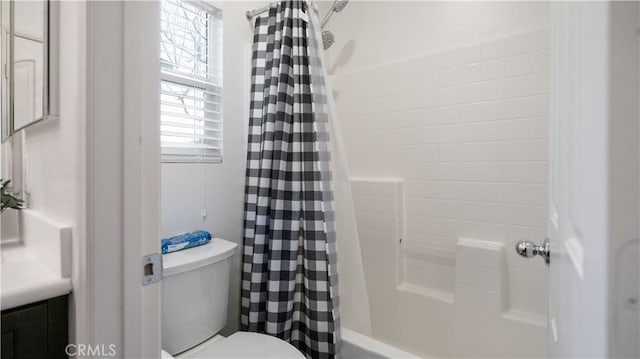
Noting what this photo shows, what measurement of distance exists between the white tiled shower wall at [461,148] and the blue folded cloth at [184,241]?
37.8 inches

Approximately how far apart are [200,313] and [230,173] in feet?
2.18

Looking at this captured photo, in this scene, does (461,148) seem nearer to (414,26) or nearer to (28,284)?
(414,26)

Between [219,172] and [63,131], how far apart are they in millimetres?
840

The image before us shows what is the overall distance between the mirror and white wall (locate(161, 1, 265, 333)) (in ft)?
1.78

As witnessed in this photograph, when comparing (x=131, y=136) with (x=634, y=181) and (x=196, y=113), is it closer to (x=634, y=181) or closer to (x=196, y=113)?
(x=634, y=181)

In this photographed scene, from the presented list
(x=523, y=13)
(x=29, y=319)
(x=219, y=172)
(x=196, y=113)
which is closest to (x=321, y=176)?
(x=219, y=172)

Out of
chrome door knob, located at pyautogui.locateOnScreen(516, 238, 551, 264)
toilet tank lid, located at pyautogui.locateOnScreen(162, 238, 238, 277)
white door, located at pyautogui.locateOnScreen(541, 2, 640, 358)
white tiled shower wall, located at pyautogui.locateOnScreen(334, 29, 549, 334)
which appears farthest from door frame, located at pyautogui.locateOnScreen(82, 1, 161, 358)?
white tiled shower wall, located at pyautogui.locateOnScreen(334, 29, 549, 334)

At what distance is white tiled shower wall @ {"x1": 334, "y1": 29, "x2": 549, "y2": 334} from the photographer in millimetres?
1372

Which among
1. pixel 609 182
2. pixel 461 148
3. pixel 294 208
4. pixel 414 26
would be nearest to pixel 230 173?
pixel 294 208

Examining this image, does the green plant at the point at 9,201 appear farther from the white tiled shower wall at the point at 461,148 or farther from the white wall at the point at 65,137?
the white tiled shower wall at the point at 461,148

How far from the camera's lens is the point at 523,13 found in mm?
1399

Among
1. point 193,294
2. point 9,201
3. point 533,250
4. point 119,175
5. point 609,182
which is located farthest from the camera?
point 193,294

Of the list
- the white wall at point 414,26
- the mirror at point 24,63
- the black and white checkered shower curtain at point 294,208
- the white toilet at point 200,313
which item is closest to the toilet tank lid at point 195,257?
the white toilet at point 200,313

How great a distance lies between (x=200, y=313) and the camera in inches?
44.2
